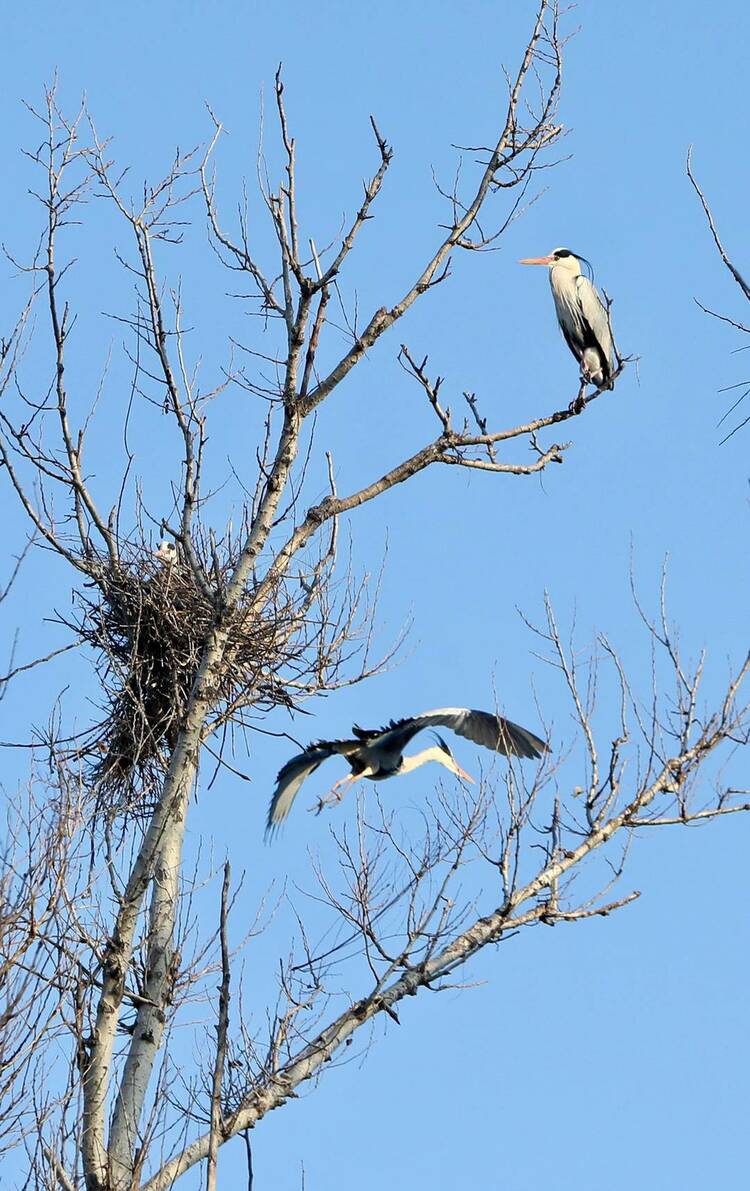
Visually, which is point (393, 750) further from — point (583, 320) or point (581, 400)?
point (583, 320)

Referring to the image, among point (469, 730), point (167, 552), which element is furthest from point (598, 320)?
point (469, 730)

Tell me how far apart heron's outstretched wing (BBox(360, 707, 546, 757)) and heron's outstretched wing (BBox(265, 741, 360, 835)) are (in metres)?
0.33

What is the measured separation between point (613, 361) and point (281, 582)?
4.41 metres

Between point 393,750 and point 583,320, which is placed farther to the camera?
point 583,320

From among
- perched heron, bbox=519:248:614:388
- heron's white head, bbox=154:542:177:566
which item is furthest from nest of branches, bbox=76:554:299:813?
perched heron, bbox=519:248:614:388

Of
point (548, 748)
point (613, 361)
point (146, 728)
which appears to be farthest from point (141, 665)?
point (613, 361)

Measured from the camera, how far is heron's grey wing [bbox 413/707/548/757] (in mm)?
7910

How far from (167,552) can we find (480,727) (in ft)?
8.67

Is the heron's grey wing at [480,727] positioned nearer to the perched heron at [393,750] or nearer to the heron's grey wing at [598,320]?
the perched heron at [393,750]

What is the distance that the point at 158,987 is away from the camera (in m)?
7.17

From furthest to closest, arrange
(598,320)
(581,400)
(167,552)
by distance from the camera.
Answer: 1. (598,320)
2. (167,552)
3. (581,400)

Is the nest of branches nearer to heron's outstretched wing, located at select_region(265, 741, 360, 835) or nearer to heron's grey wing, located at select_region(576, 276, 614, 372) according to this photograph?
heron's outstretched wing, located at select_region(265, 741, 360, 835)

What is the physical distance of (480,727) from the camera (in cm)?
807

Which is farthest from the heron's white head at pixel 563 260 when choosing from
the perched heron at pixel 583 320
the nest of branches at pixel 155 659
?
the nest of branches at pixel 155 659
